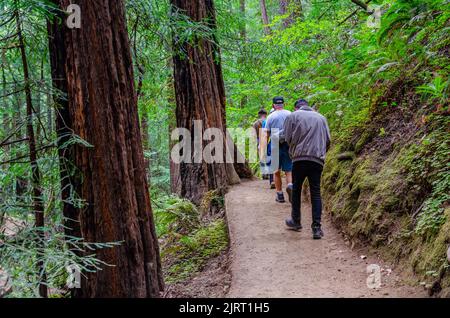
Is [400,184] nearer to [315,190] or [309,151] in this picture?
Answer: [315,190]

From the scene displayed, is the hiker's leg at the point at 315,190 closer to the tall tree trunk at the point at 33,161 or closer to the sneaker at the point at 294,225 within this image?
the sneaker at the point at 294,225

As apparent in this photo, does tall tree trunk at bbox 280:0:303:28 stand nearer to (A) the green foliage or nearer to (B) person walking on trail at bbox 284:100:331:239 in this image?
(B) person walking on trail at bbox 284:100:331:239

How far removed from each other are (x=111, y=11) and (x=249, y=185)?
6.82m

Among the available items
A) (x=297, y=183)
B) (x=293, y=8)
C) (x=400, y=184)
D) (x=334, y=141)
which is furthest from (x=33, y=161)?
(x=293, y=8)

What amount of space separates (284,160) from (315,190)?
7.04ft

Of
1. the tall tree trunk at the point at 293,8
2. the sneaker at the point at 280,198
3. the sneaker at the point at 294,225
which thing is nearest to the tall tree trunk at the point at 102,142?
the sneaker at the point at 294,225

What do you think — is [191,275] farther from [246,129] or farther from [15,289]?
[246,129]

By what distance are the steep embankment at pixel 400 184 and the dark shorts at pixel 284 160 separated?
85cm

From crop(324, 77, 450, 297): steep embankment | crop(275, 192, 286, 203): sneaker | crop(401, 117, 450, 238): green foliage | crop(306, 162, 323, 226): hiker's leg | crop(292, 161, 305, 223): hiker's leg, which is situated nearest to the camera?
crop(324, 77, 450, 297): steep embankment

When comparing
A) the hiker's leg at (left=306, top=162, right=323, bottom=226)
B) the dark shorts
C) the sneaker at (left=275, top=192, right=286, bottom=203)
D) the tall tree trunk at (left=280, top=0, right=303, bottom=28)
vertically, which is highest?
the tall tree trunk at (left=280, top=0, right=303, bottom=28)

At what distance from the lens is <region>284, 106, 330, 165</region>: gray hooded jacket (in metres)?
6.42

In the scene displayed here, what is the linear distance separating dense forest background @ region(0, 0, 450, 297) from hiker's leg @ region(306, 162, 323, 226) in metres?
0.51

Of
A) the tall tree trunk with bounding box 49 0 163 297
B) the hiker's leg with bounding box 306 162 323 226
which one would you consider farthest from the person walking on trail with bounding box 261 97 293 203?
the tall tree trunk with bounding box 49 0 163 297

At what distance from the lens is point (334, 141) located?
351 inches
